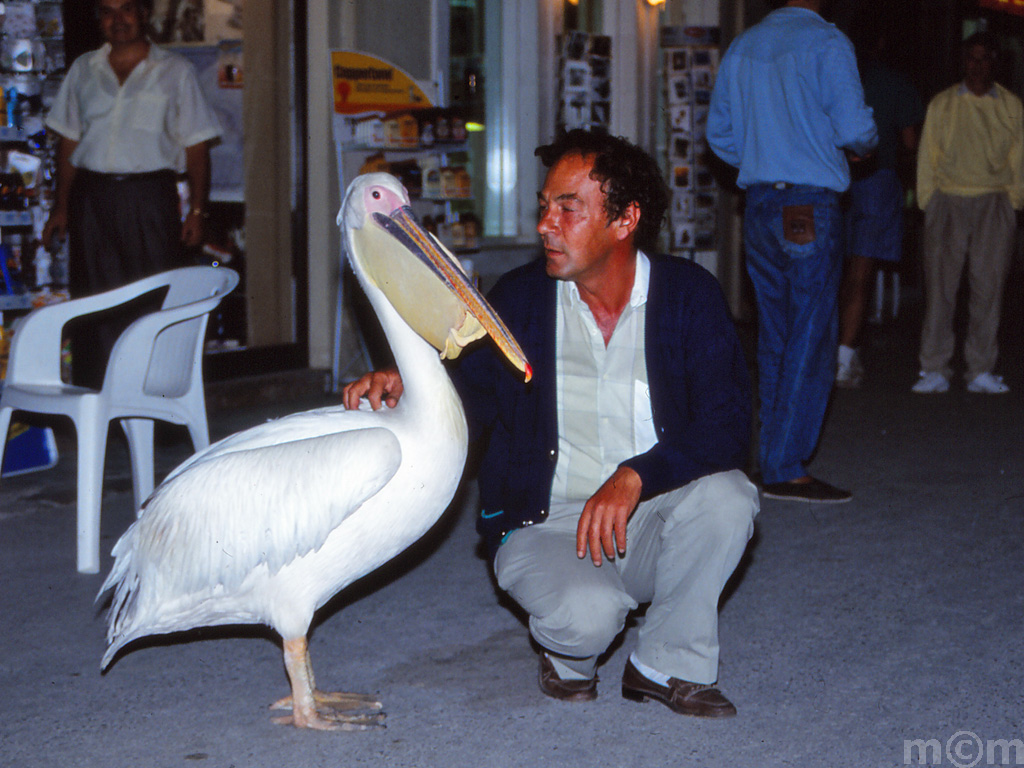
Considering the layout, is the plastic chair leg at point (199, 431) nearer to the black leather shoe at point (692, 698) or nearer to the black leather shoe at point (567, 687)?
the black leather shoe at point (567, 687)

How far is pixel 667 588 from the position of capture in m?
2.80

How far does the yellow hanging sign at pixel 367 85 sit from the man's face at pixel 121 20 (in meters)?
1.61

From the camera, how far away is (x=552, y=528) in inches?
118

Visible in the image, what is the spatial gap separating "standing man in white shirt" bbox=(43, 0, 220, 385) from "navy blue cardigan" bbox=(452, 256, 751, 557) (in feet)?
10.2

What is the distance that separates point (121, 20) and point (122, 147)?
59cm

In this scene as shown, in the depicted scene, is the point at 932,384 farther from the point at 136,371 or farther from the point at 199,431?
the point at 136,371

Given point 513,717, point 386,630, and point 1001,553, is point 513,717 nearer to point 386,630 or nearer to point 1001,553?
point 386,630

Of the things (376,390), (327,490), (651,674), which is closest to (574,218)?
(376,390)

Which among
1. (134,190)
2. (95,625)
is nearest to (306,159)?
(134,190)

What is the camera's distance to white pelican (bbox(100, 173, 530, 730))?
2572 mm

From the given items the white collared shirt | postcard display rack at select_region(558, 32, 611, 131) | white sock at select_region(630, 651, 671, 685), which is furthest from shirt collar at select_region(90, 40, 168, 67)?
postcard display rack at select_region(558, 32, 611, 131)

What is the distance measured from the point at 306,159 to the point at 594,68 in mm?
3286

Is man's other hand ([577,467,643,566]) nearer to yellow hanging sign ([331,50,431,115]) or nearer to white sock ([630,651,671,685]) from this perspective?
white sock ([630,651,671,685])

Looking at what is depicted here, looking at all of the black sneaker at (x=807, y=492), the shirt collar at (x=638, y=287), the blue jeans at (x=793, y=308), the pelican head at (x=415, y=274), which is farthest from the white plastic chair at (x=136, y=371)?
the black sneaker at (x=807, y=492)
